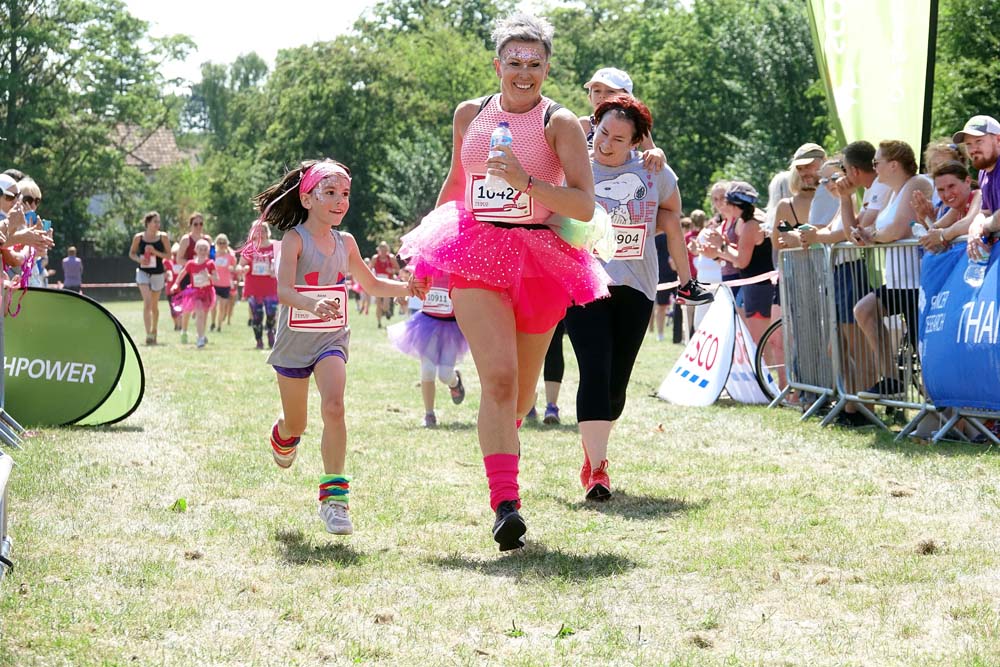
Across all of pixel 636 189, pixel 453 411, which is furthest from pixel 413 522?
pixel 453 411

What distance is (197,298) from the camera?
20.6 metres

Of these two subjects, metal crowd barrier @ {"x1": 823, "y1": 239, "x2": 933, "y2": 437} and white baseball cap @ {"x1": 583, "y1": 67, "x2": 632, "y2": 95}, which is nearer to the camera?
white baseball cap @ {"x1": 583, "y1": 67, "x2": 632, "y2": 95}

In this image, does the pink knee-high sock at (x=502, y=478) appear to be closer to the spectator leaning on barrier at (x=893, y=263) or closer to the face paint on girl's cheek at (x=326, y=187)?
the face paint on girl's cheek at (x=326, y=187)

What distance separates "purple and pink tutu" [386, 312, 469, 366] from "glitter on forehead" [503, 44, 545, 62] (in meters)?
4.48

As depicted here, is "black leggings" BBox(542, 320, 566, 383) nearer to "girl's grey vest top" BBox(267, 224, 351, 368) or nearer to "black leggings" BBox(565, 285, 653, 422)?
"black leggings" BBox(565, 285, 653, 422)

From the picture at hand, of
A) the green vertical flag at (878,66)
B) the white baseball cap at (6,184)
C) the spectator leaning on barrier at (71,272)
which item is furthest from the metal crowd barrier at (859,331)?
the spectator leaning on barrier at (71,272)

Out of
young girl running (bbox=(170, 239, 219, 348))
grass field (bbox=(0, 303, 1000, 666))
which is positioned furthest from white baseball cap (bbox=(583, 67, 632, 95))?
young girl running (bbox=(170, 239, 219, 348))

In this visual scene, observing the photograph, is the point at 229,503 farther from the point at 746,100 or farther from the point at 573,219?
the point at 746,100

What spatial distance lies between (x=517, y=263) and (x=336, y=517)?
1358 mm

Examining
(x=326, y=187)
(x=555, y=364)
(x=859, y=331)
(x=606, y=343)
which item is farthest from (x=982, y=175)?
(x=326, y=187)

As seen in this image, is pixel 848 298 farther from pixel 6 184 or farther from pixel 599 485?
pixel 6 184

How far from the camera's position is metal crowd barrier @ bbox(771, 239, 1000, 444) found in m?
9.34

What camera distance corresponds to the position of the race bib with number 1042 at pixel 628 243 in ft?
22.9

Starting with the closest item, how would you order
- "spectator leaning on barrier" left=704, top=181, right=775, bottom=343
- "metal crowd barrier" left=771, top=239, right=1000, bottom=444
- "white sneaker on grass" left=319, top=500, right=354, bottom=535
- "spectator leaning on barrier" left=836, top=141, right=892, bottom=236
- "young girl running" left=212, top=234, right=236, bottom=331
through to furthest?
"white sneaker on grass" left=319, top=500, right=354, bottom=535 < "metal crowd barrier" left=771, top=239, right=1000, bottom=444 < "spectator leaning on barrier" left=836, top=141, right=892, bottom=236 < "spectator leaning on barrier" left=704, top=181, right=775, bottom=343 < "young girl running" left=212, top=234, right=236, bottom=331
